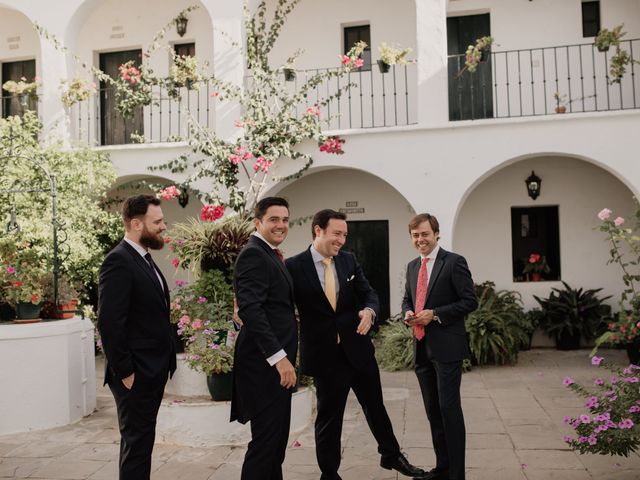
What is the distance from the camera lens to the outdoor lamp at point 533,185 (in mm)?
11023

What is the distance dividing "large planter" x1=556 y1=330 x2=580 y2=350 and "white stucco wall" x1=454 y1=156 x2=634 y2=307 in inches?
30.2

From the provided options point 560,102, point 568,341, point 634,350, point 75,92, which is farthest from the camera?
point 560,102

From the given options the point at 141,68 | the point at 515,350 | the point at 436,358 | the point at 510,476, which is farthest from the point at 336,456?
the point at 141,68

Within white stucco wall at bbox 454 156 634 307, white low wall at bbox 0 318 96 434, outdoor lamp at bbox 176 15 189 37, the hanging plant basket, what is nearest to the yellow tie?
white low wall at bbox 0 318 96 434

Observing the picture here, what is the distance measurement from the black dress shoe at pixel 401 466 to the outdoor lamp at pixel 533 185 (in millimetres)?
7498

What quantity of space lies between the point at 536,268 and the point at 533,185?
4.85 feet

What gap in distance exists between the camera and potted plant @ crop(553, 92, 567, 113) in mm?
10234

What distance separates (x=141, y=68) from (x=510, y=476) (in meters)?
8.24

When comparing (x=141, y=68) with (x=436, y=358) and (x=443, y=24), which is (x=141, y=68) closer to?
(x=443, y=24)

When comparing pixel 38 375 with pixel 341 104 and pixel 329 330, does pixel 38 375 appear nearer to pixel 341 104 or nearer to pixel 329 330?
pixel 329 330

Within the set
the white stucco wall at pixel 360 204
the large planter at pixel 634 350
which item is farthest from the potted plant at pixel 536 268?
the large planter at pixel 634 350

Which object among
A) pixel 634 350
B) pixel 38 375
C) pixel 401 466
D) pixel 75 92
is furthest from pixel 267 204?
pixel 75 92

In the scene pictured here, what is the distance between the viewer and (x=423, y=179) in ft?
32.0

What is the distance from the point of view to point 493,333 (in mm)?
9227
